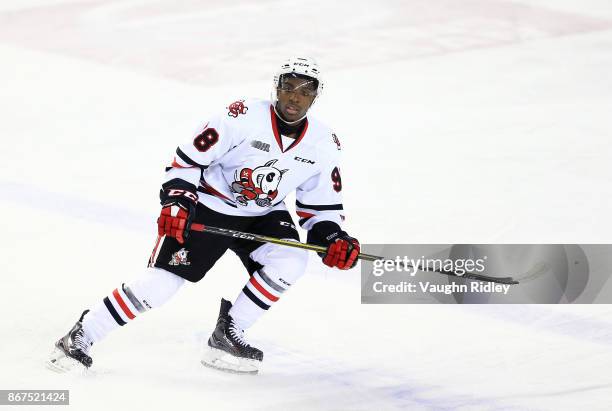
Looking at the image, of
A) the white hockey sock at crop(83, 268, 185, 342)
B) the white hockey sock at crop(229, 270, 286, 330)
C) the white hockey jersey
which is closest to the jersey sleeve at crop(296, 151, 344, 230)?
the white hockey jersey

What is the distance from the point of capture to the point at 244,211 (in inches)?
147

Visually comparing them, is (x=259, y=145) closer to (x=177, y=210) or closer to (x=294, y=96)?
(x=294, y=96)

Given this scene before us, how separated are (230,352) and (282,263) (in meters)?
0.35

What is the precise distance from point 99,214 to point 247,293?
4.84 ft

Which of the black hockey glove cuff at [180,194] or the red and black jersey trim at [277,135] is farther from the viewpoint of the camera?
the red and black jersey trim at [277,135]

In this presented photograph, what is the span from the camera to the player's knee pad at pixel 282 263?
12.0ft

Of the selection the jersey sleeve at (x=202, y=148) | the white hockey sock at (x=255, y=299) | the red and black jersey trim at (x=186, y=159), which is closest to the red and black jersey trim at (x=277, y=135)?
the jersey sleeve at (x=202, y=148)

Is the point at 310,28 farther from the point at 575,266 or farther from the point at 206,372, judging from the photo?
the point at 206,372

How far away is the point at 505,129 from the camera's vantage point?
20.0 feet

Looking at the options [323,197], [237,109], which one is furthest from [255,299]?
[237,109]

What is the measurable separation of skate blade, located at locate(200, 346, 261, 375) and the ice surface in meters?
0.05

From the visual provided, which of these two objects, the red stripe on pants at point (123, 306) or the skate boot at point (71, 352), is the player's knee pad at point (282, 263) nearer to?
the red stripe on pants at point (123, 306)

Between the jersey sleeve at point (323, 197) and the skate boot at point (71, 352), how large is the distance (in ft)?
2.83

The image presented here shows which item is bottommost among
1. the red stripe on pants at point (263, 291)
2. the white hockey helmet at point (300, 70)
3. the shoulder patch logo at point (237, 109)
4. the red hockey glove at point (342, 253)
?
the red stripe on pants at point (263, 291)
